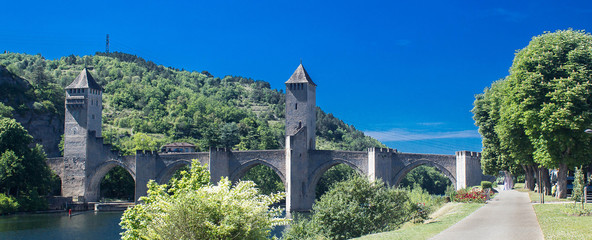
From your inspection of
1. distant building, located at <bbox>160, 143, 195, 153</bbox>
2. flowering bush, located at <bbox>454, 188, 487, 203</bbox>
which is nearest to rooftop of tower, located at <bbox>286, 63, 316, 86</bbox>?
distant building, located at <bbox>160, 143, 195, 153</bbox>

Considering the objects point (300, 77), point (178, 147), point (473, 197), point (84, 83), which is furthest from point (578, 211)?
point (178, 147)

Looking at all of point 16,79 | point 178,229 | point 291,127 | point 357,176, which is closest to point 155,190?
point 178,229

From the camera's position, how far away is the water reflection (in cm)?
3628

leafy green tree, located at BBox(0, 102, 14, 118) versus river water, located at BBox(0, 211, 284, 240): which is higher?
leafy green tree, located at BBox(0, 102, 14, 118)

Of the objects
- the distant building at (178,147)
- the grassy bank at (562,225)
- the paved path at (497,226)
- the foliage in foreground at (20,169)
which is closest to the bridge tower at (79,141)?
the foliage in foreground at (20,169)

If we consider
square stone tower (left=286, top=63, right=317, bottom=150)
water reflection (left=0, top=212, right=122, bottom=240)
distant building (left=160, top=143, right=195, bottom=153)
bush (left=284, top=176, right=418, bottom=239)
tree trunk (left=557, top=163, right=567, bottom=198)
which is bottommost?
water reflection (left=0, top=212, right=122, bottom=240)

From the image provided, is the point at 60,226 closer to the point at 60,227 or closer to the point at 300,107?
the point at 60,227

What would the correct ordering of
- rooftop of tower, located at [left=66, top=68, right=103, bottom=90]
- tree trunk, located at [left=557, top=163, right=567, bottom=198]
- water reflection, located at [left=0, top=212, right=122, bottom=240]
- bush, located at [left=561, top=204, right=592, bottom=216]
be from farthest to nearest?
1. rooftop of tower, located at [left=66, top=68, right=103, bottom=90]
2. water reflection, located at [left=0, top=212, right=122, bottom=240]
3. tree trunk, located at [left=557, top=163, right=567, bottom=198]
4. bush, located at [left=561, top=204, right=592, bottom=216]

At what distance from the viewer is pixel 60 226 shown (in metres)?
41.5

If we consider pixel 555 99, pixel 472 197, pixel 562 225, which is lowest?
pixel 562 225

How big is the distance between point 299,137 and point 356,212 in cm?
2657

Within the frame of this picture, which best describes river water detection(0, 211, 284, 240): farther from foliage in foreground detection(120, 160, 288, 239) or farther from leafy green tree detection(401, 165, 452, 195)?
leafy green tree detection(401, 165, 452, 195)

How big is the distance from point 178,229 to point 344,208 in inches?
465

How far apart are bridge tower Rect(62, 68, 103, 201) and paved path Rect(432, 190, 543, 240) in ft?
148
